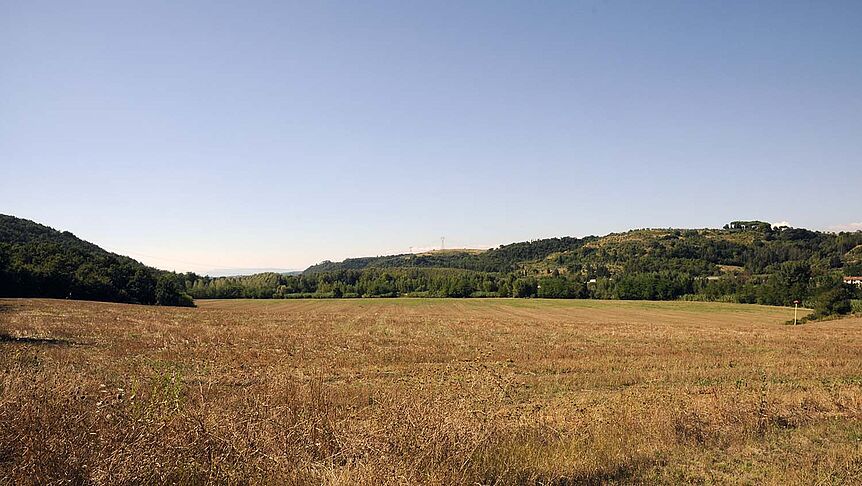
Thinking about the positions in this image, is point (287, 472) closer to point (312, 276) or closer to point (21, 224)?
point (21, 224)

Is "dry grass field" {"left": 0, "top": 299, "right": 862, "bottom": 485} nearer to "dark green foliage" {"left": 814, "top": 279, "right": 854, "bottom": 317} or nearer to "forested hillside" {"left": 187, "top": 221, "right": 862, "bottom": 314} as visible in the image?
"dark green foliage" {"left": 814, "top": 279, "right": 854, "bottom": 317}

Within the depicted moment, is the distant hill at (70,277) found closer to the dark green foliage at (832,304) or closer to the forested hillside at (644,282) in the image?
the forested hillside at (644,282)

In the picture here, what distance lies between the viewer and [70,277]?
3049 inches

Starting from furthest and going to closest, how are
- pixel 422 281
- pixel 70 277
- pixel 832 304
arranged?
pixel 422 281 < pixel 70 277 < pixel 832 304

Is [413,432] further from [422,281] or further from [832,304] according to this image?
[422,281]

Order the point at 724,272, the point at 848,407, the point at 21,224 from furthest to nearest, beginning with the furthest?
the point at 724,272 < the point at 21,224 < the point at 848,407

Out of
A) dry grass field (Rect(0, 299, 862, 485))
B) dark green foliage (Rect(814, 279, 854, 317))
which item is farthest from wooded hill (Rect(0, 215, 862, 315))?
dry grass field (Rect(0, 299, 862, 485))

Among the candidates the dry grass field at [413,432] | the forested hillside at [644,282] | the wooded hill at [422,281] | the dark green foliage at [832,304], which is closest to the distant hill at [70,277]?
the wooded hill at [422,281]

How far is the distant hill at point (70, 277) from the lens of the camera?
71250mm

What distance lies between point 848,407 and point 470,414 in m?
9.30

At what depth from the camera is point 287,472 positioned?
17.6ft

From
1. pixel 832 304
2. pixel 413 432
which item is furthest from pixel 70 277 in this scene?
pixel 832 304

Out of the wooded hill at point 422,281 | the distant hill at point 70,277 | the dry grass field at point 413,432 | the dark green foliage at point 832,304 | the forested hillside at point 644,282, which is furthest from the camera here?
the forested hillside at point 644,282

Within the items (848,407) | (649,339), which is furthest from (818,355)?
(848,407)
